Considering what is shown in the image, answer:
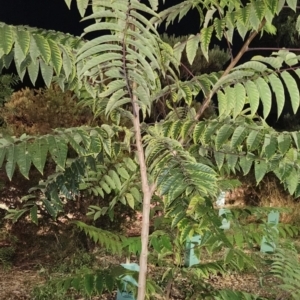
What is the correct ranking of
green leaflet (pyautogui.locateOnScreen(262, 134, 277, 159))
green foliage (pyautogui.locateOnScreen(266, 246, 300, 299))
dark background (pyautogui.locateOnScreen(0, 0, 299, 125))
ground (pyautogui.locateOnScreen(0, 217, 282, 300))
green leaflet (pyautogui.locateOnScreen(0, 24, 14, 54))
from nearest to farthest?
green leaflet (pyautogui.locateOnScreen(0, 24, 14, 54)) < green leaflet (pyautogui.locateOnScreen(262, 134, 277, 159)) < green foliage (pyautogui.locateOnScreen(266, 246, 300, 299)) < ground (pyautogui.locateOnScreen(0, 217, 282, 300)) < dark background (pyautogui.locateOnScreen(0, 0, 299, 125))

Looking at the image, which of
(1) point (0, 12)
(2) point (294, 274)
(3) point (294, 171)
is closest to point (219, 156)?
(3) point (294, 171)

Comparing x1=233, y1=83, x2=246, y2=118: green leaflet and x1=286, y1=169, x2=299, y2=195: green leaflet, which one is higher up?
x1=233, y1=83, x2=246, y2=118: green leaflet

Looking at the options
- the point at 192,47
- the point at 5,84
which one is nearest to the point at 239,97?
the point at 192,47

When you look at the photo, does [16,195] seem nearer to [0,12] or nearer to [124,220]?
[124,220]

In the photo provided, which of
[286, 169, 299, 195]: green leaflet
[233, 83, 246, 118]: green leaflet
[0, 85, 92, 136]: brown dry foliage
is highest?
[233, 83, 246, 118]: green leaflet

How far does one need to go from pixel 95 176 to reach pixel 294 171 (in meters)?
0.74

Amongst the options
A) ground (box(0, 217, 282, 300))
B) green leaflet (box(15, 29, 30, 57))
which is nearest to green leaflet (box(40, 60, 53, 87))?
green leaflet (box(15, 29, 30, 57))

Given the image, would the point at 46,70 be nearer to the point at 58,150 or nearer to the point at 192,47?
the point at 58,150

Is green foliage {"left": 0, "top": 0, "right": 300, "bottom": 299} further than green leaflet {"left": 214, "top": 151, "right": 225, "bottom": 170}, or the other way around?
green leaflet {"left": 214, "top": 151, "right": 225, "bottom": 170}

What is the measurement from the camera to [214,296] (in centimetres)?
175

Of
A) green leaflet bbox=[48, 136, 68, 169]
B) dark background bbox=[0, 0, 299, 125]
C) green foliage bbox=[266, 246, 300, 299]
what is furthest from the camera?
dark background bbox=[0, 0, 299, 125]

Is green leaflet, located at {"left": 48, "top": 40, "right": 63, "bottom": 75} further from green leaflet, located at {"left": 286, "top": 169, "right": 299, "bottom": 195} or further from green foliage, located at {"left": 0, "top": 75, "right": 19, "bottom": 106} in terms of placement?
green foliage, located at {"left": 0, "top": 75, "right": 19, "bottom": 106}

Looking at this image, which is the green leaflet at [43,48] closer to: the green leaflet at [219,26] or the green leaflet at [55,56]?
the green leaflet at [55,56]

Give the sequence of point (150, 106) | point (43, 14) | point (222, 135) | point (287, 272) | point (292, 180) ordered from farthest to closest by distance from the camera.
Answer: point (43, 14)
point (287, 272)
point (292, 180)
point (222, 135)
point (150, 106)
